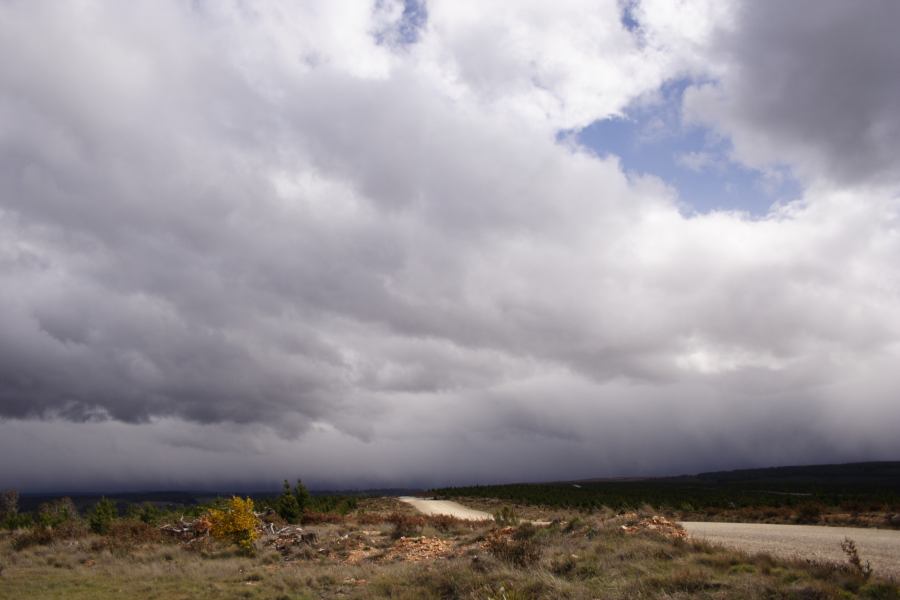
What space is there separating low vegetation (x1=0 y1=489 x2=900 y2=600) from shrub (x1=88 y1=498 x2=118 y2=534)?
0.75m

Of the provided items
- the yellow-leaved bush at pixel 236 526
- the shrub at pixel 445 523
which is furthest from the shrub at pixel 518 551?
the yellow-leaved bush at pixel 236 526

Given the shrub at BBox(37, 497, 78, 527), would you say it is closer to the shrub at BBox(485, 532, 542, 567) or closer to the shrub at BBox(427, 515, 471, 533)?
the shrub at BBox(427, 515, 471, 533)

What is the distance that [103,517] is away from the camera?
3412 centimetres

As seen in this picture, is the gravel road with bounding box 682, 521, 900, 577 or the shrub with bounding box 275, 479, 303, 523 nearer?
the gravel road with bounding box 682, 521, 900, 577

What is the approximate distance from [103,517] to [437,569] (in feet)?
90.8

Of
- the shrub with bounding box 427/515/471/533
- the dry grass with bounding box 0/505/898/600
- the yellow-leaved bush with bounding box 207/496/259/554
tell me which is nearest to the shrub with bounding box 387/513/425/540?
the dry grass with bounding box 0/505/898/600

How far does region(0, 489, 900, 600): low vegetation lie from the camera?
437 inches

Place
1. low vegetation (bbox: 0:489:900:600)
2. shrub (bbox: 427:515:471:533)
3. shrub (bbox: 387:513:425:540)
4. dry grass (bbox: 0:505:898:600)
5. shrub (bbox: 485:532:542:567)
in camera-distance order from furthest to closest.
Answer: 1. shrub (bbox: 427:515:471:533)
2. shrub (bbox: 387:513:425:540)
3. shrub (bbox: 485:532:542:567)
4. low vegetation (bbox: 0:489:900:600)
5. dry grass (bbox: 0:505:898:600)

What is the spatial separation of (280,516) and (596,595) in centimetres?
2827

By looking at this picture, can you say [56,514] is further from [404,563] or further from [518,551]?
[518,551]

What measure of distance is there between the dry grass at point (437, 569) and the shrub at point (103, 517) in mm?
3417

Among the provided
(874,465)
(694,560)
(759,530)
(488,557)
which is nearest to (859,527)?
(759,530)

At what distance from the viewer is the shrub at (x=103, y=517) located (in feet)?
107

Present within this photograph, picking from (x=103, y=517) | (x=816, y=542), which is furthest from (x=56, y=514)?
(x=816, y=542)
